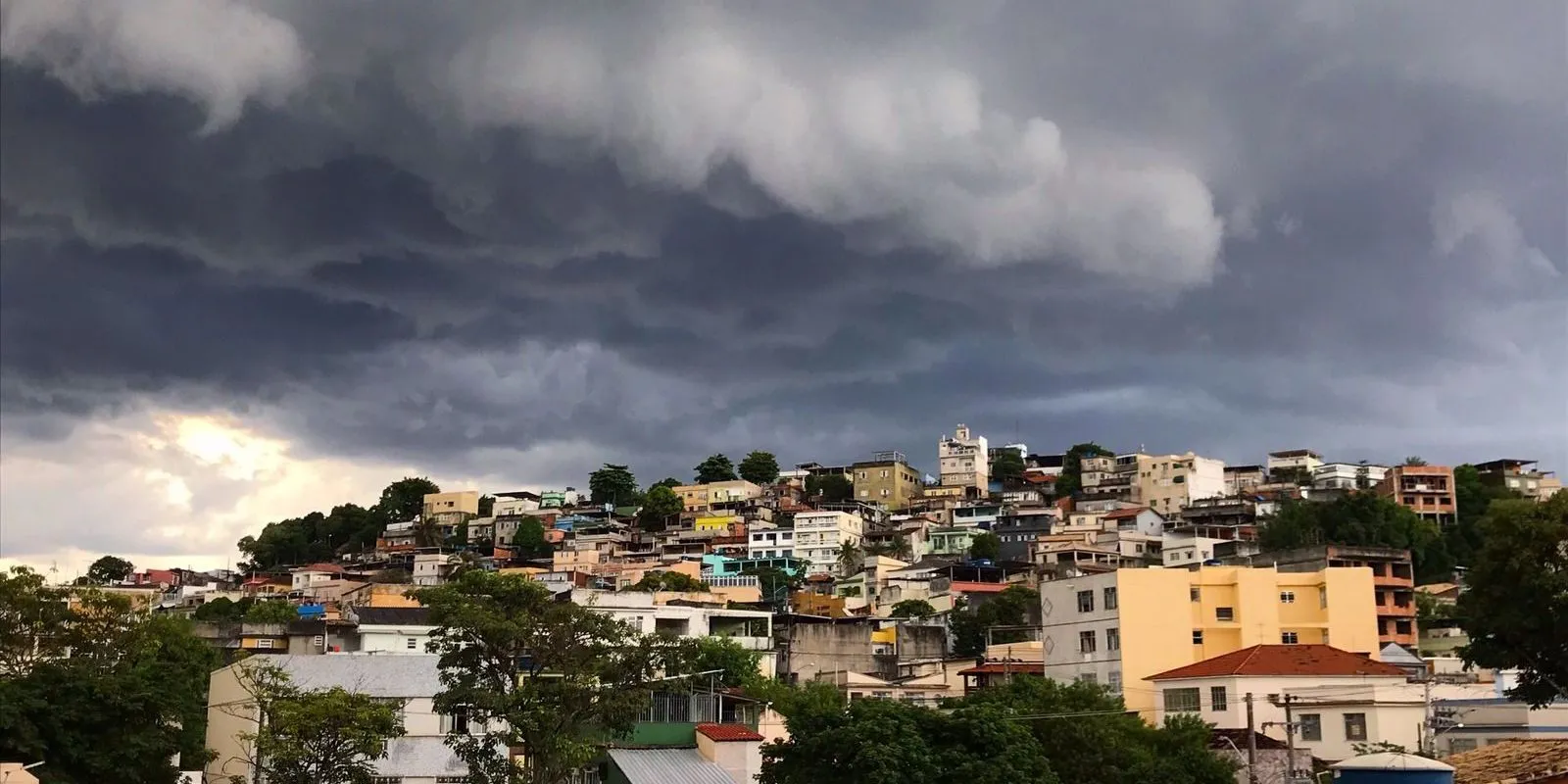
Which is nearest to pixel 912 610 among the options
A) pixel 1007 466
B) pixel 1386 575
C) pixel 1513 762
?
pixel 1386 575

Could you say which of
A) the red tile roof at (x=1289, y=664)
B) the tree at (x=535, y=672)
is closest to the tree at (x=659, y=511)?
the red tile roof at (x=1289, y=664)

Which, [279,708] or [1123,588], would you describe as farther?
[1123,588]

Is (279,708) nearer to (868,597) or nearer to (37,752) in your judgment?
(37,752)

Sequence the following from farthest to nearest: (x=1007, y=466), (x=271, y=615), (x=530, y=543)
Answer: (x=1007, y=466) < (x=530, y=543) < (x=271, y=615)

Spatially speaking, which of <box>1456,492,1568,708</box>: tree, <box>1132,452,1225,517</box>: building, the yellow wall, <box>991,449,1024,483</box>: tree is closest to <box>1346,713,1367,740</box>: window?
the yellow wall

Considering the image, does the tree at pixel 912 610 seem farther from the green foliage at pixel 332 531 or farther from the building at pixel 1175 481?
the green foliage at pixel 332 531

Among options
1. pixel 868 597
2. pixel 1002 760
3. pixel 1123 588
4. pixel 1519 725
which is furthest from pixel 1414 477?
pixel 1002 760

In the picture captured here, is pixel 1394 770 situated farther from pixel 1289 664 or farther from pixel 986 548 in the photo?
pixel 986 548
